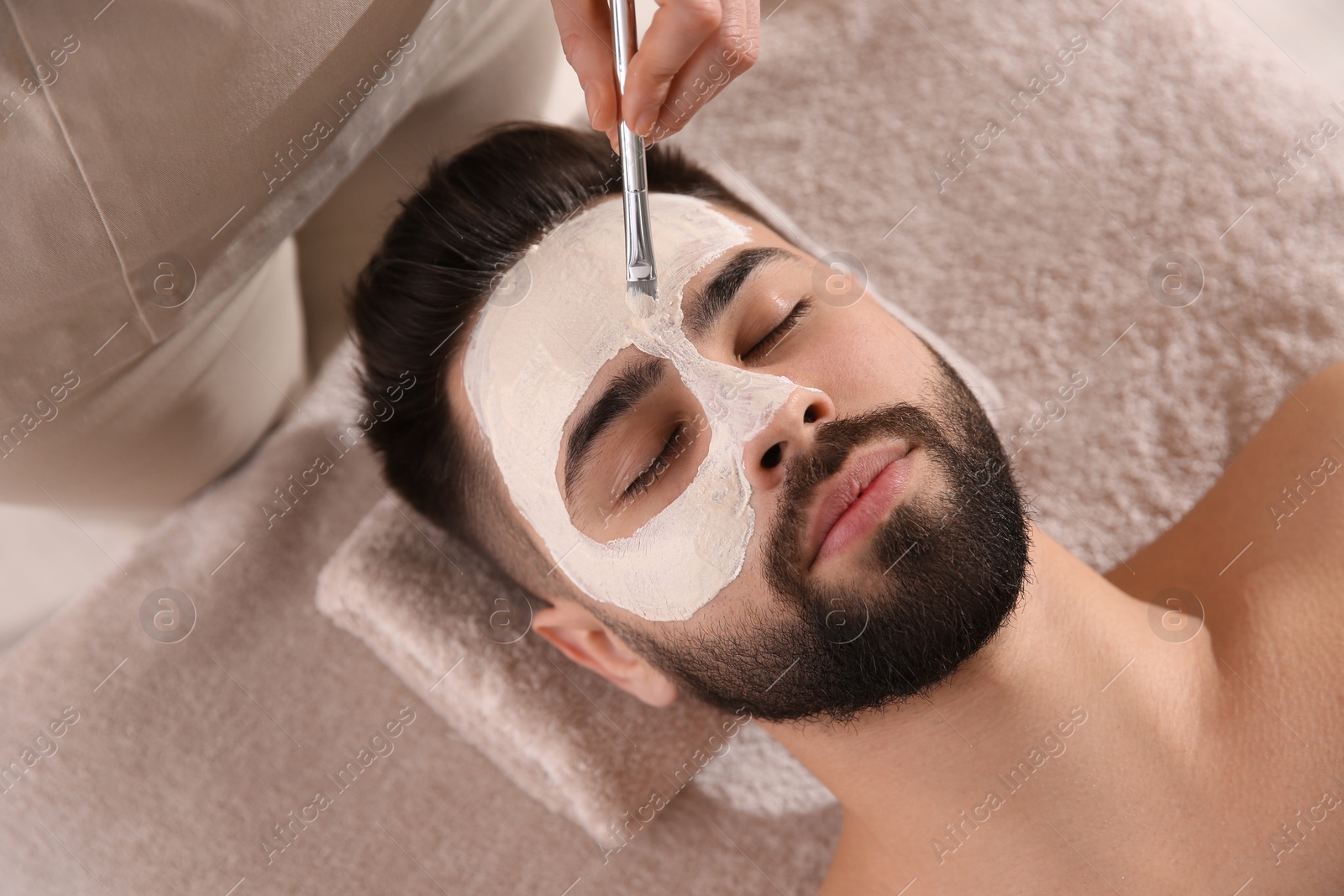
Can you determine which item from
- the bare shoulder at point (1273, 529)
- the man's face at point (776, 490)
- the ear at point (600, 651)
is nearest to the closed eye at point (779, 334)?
the man's face at point (776, 490)

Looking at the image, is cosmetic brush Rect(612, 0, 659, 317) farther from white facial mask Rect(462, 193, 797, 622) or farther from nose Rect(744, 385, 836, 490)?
nose Rect(744, 385, 836, 490)

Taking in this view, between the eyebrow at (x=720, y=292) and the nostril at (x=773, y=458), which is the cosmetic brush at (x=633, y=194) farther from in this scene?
the nostril at (x=773, y=458)

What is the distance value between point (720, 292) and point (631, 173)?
148 mm

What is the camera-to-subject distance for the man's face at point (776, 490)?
0.74 metres

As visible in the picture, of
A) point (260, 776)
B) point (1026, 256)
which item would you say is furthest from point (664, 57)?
point (260, 776)

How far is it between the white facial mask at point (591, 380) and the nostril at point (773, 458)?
21mm

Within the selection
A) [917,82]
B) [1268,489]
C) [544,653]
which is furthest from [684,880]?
[917,82]

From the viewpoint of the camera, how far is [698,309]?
31.2 inches

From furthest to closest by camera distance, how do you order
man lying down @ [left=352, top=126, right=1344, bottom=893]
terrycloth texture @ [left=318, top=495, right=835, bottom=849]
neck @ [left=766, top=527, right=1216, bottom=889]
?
terrycloth texture @ [left=318, top=495, right=835, bottom=849] → neck @ [left=766, top=527, right=1216, bottom=889] → man lying down @ [left=352, top=126, right=1344, bottom=893]

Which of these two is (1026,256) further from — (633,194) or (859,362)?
(633,194)

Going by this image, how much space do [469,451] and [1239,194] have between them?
1.05 m

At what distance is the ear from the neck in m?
0.15

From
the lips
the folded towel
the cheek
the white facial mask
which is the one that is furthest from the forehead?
the folded towel

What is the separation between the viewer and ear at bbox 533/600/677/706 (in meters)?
0.92
